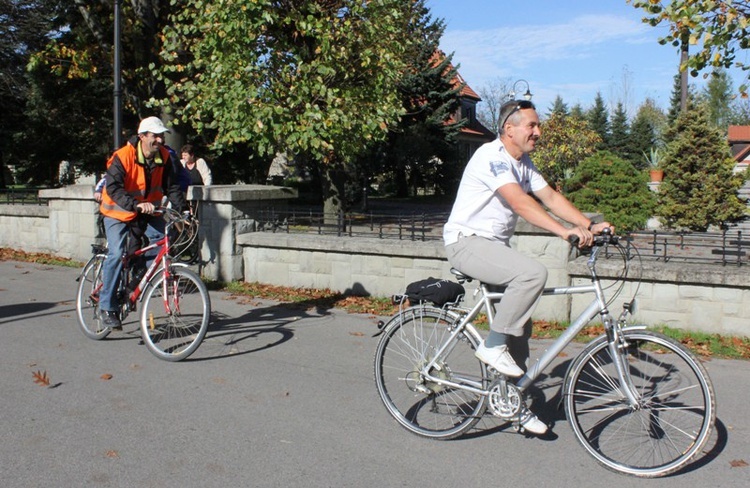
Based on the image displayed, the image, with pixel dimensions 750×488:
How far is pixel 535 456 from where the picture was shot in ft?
13.7

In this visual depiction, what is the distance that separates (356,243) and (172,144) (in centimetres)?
771

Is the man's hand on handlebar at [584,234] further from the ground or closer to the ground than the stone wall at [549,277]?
further from the ground

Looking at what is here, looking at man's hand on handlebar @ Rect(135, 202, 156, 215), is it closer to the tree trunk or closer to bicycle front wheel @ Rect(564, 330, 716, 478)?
bicycle front wheel @ Rect(564, 330, 716, 478)

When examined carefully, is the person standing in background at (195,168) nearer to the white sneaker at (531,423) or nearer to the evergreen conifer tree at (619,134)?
the white sneaker at (531,423)

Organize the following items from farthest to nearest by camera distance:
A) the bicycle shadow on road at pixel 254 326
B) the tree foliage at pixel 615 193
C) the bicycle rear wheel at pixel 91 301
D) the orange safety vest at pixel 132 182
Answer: the tree foliage at pixel 615 193, the bicycle rear wheel at pixel 91 301, the bicycle shadow on road at pixel 254 326, the orange safety vest at pixel 132 182

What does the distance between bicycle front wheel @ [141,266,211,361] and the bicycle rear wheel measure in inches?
33.8

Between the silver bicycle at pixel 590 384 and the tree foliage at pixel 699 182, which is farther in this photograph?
the tree foliage at pixel 699 182

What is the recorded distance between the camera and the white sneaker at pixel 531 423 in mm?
4148

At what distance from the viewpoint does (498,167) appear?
4.14m

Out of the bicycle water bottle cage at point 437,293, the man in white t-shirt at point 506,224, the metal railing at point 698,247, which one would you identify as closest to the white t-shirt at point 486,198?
the man in white t-shirt at point 506,224

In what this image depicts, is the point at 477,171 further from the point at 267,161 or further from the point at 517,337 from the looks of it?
the point at 267,161

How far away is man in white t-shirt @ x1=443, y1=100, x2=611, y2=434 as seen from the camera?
13.1 feet

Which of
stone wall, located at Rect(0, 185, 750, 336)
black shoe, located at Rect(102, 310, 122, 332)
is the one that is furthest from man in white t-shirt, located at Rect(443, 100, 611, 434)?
black shoe, located at Rect(102, 310, 122, 332)

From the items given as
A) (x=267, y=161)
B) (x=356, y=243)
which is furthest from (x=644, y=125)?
(x=356, y=243)
